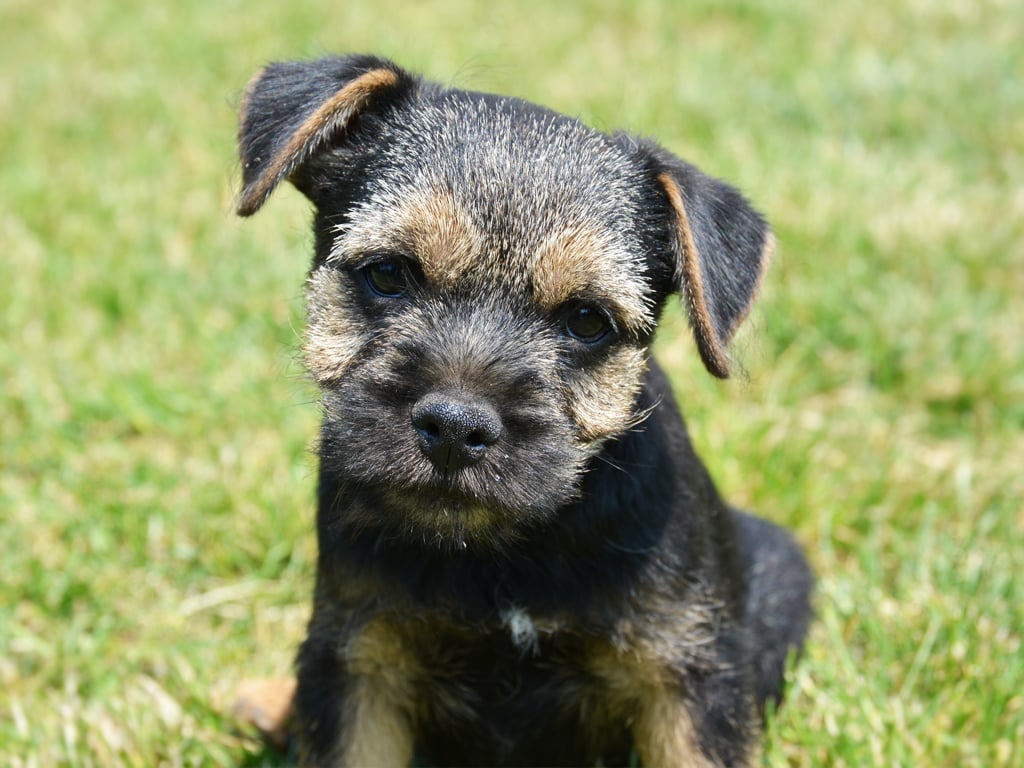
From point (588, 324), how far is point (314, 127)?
880mm

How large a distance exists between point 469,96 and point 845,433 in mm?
2608

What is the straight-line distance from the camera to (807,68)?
8445 millimetres

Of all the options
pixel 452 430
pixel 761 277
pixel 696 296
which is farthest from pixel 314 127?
pixel 761 277

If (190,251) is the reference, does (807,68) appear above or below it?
above

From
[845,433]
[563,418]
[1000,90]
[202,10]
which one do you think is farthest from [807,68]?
[563,418]

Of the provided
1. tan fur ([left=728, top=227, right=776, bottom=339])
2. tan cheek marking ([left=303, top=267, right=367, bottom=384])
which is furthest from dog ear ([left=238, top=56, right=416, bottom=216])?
tan fur ([left=728, top=227, right=776, bottom=339])

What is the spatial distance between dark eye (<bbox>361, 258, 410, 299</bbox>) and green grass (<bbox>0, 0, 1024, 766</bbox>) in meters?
0.73

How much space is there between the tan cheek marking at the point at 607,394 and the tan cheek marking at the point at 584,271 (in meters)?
0.11

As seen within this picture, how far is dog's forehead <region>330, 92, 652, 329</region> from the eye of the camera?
301 centimetres

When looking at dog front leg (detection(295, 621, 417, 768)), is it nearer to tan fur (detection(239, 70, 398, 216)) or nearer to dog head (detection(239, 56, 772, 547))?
dog head (detection(239, 56, 772, 547))

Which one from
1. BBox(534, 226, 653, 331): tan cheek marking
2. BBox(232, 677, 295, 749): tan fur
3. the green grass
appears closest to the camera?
BBox(534, 226, 653, 331): tan cheek marking

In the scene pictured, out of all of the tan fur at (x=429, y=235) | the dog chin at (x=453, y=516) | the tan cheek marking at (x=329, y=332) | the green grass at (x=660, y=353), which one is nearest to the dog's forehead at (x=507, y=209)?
the tan fur at (x=429, y=235)

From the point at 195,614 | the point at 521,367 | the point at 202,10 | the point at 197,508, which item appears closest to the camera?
the point at 521,367

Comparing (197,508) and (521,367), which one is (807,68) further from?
(521,367)
